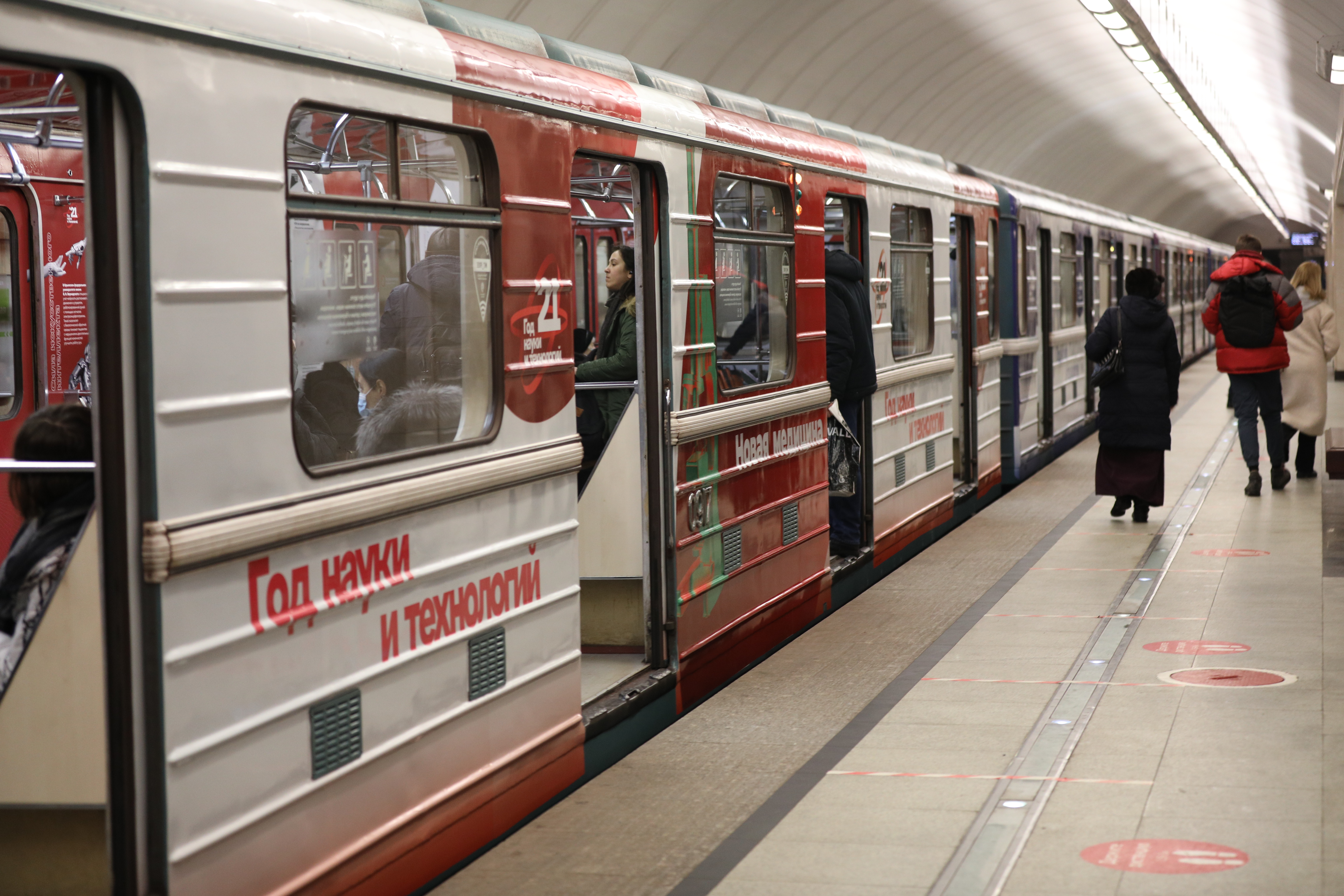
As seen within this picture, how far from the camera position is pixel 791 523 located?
6.75 metres

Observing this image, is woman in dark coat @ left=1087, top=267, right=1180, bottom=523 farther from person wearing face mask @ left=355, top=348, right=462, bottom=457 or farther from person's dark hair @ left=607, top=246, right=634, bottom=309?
person wearing face mask @ left=355, top=348, right=462, bottom=457

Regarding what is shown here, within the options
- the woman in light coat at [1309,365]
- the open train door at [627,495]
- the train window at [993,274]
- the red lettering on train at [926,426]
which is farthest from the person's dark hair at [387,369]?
the woman in light coat at [1309,365]

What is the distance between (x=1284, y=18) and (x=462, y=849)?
13084mm

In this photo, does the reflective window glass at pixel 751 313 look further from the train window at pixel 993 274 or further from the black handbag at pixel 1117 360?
the train window at pixel 993 274

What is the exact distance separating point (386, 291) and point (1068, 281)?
12.1m

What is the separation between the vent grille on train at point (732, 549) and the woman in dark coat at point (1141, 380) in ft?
13.6

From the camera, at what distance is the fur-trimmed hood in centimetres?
365

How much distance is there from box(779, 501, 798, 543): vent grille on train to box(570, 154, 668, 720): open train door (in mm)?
907

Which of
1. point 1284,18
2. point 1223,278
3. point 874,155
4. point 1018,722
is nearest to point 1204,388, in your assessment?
point 1284,18

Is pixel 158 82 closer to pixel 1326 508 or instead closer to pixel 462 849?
pixel 462 849

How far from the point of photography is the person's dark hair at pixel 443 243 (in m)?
3.85

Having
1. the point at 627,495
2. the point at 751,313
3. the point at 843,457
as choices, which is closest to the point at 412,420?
the point at 627,495

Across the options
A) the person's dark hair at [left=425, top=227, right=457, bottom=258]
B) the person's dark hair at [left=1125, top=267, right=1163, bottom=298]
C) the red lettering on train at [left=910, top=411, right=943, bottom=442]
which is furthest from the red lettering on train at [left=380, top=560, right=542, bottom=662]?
the person's dark hair at [left=1125, top=267, right=1163, bottom=298]

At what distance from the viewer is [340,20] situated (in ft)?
11.4
